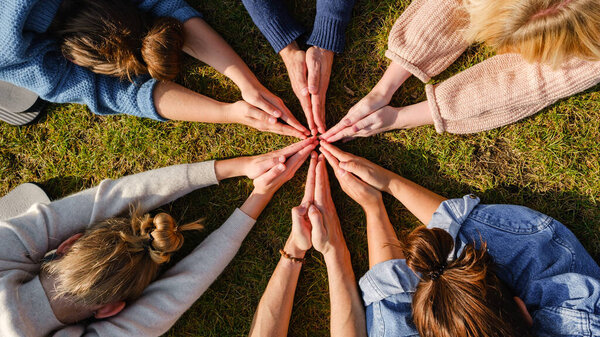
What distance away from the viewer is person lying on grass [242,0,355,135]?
1881 mm

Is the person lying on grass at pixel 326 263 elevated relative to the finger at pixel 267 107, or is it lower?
lower

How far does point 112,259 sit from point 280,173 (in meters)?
0.87

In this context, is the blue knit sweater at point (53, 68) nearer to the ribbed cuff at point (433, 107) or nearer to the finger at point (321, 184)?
the finger at point (321, 184)

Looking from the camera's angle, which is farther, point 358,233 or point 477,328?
point 358,233

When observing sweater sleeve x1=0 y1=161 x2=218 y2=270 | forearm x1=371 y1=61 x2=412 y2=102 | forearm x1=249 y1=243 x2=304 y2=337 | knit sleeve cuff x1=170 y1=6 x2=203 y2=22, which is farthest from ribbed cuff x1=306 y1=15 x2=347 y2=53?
forearm x1=249 y1=243 x2=304 y2=337

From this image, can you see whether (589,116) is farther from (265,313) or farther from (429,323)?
(265,313)

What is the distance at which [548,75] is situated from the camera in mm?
1732

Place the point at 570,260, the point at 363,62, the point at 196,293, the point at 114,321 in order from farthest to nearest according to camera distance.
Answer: the point at 363,62 < the point at 196,293 < the point at 114,321 < the point at 570,260

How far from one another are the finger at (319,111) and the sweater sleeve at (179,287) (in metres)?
0.62

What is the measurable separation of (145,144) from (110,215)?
1.53 feet

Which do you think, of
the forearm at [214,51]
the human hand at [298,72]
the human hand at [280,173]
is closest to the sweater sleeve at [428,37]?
the human hand at [298,72]

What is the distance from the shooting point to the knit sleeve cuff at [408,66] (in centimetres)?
187

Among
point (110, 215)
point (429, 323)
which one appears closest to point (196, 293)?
point (110, 215)

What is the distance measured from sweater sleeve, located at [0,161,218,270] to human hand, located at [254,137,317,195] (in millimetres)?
260
